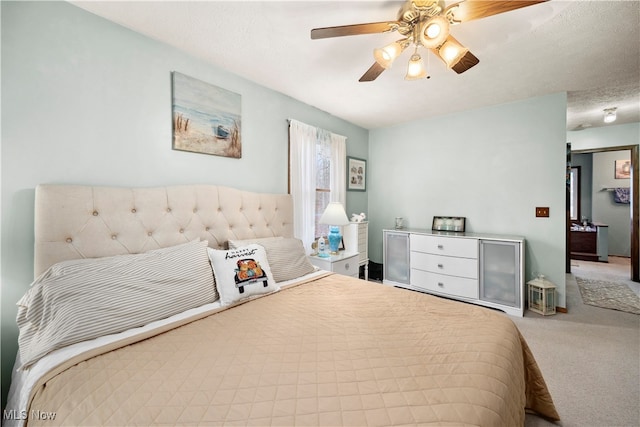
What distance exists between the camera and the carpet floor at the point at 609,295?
3127 millimetres

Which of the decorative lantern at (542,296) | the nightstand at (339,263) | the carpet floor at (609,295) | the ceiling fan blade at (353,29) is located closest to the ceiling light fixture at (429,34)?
the ceiling fan blade at (353,29)

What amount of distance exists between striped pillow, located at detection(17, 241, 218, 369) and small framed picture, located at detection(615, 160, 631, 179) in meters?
8.32

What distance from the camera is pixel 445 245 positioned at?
3.27 metres

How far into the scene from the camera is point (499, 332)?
129 cm

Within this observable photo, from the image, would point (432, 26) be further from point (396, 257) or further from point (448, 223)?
point (396, 257)

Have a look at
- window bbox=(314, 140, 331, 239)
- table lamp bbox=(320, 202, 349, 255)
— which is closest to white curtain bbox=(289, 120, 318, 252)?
window bbox=(314, 140, 331, 239)

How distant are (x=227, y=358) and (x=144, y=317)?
0.57 metres

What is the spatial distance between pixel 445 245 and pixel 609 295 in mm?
2386

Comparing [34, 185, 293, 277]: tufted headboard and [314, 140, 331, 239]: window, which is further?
[314, 140, 331, 239]: window

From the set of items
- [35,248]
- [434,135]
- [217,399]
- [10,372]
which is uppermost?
[434,135]

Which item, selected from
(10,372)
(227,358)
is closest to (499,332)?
(227,358)

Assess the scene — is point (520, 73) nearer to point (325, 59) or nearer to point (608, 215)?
point (325, 59)

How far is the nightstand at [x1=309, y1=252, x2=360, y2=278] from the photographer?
2.78m

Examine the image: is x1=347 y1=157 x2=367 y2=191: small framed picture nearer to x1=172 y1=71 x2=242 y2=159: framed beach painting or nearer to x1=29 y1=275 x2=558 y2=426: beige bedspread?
x1=172 y1=71 x2=242 y2=159: framed beach painting
